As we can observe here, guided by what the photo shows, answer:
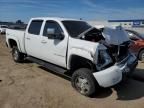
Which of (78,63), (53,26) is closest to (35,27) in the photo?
(53,26)

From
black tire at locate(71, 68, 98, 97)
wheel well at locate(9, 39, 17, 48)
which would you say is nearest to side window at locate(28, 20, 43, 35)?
wheel well at locate(9, 39, 17, 48)

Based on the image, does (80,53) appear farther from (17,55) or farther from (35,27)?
(17,55)

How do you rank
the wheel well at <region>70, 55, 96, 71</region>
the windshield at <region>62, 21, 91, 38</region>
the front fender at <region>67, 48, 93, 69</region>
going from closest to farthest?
the front fender at <region>67, 48, 93, 69</region> < the wheel well at <region>70, 55, 96, 71</region> < the windshield at <region>62, 21, 91, 38</region>

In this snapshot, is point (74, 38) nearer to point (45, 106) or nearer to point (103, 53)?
point (103, 53)

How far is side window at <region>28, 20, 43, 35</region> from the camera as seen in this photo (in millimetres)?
8508

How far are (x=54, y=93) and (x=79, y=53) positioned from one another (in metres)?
1.28

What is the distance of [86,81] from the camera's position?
620 centimetres

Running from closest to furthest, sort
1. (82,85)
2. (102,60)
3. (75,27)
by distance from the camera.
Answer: (102,60)
(82,85)
(75,27)

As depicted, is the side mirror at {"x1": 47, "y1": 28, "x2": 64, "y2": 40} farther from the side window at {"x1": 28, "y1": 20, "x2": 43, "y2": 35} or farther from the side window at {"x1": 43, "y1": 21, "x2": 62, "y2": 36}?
the side window at {"x1": 28, "y1": 20, "x2": 43, "y2": 35}

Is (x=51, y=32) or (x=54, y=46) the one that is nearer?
(x=51, y=32)

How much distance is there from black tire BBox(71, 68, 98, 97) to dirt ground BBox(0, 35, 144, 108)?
0.16m

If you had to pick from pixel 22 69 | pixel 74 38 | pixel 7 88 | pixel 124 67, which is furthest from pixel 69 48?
pixel 22 69

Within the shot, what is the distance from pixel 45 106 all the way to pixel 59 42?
2243 mm

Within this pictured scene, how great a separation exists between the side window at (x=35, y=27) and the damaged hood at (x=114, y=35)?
290 cm
